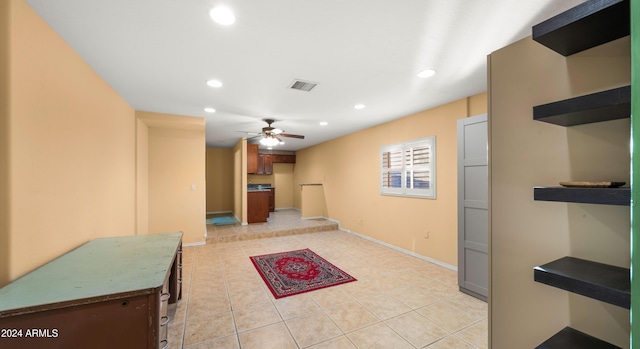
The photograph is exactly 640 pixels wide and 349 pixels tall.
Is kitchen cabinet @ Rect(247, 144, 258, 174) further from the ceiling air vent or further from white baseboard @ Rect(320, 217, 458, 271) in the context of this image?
the ceiling air vent

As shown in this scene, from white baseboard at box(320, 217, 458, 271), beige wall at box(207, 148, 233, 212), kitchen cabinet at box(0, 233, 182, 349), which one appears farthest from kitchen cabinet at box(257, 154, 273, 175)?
kitchen cabinet at box(0, 233, 182, 349)

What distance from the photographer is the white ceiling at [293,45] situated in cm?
160

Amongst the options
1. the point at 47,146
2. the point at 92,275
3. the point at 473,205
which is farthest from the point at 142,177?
the point at 473,205

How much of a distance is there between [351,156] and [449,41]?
4.22 metres

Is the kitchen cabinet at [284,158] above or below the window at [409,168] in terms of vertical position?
above

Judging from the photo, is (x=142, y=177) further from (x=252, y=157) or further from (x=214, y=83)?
(x=252, y=157)

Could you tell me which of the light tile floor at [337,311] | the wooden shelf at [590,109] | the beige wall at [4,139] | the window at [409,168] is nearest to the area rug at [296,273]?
the light tile floor at [337,311]

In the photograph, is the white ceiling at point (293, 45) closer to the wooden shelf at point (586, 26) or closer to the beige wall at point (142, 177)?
the wooden shelf at point (586, 26)

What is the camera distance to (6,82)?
1.40 m

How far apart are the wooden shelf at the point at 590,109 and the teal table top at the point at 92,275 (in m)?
2.10

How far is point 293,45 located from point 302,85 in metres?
0.91

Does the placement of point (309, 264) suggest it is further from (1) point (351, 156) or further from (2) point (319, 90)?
(1) point (351, 156)

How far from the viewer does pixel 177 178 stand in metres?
4.73

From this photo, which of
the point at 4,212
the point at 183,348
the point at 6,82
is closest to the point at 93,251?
the point at 4,212
